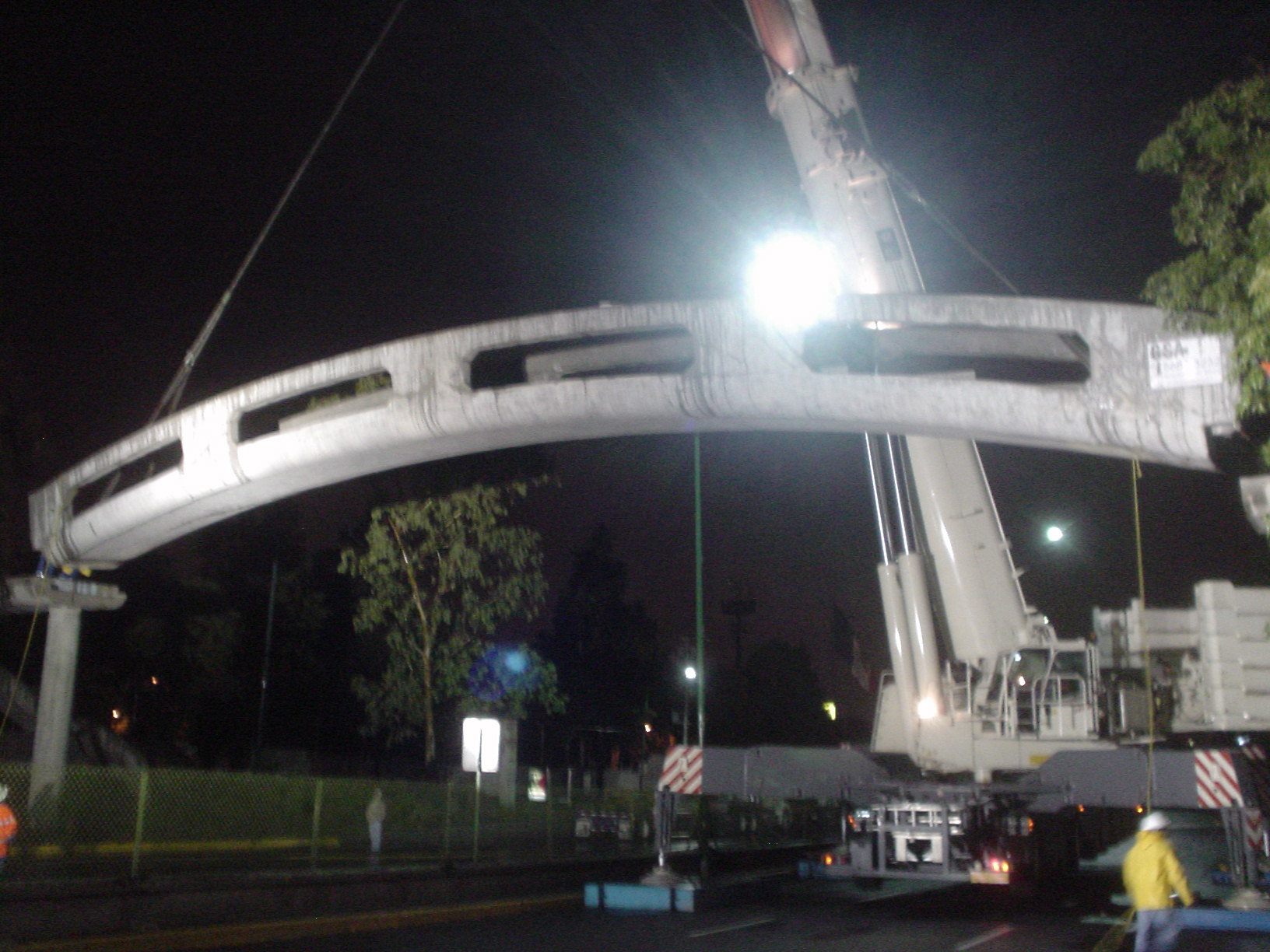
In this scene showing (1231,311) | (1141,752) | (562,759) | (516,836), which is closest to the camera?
(1231,311)

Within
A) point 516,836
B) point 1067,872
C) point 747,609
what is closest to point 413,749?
point 747,609

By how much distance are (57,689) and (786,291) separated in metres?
12.8

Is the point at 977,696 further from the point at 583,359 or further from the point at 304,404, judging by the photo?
the point at 304,404

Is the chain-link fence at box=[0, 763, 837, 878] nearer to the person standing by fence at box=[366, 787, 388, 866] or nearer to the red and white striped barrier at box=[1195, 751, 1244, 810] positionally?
the person standing by fence at box=[366, 787, 388, 866]

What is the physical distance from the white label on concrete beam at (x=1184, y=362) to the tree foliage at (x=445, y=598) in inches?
609

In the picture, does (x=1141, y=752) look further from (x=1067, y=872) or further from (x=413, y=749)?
(x=413, y=749)

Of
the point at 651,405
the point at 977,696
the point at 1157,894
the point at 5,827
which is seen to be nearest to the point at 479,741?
the point at 977,696

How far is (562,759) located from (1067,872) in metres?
34.9

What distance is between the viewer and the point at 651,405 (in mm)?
13289

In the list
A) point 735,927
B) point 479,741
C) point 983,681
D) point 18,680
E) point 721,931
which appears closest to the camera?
point 721,931

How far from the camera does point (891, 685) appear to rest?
17.3 m

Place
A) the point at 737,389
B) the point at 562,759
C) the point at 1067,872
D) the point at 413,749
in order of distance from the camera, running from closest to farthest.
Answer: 1. the point at 737,389
2. the point at 1067,872
3. the point at 413,749
4. the point at 562,759

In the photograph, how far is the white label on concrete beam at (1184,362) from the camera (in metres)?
10.7

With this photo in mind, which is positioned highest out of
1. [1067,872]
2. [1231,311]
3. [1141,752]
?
[1231,311]
